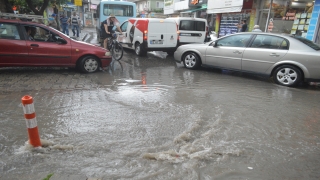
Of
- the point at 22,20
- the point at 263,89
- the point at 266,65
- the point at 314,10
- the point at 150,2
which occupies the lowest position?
the point at 263,89

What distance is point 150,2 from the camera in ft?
161

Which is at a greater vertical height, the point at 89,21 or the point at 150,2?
the point at 150,2

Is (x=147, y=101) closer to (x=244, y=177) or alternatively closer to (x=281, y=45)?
(x=244, y=177)

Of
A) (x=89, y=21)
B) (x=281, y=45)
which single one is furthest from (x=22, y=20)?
(x=89, y=21)

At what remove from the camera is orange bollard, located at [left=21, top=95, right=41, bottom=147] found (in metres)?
2.69

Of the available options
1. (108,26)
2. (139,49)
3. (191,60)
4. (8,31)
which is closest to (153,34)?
(139,49)

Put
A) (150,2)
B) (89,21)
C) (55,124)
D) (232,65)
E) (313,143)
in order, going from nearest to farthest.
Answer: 1. (313,143)
2. (55,124)
3. (232,65)
4. (89,21)
5. (150,2)

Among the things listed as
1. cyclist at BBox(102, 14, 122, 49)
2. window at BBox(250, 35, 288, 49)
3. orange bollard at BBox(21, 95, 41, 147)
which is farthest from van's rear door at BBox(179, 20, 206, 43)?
orange bollard at BBox(21, 95, 41, 147)

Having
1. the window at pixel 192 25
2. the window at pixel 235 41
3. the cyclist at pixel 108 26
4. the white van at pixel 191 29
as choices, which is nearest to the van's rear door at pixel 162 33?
the white van at pixel 191 29

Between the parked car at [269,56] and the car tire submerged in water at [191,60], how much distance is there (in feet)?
0.71

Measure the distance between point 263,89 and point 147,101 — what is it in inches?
130

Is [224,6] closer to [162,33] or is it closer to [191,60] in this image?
[162,33]

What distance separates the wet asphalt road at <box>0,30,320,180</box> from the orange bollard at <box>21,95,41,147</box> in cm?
12

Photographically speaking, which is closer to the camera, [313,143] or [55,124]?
[313,143]
